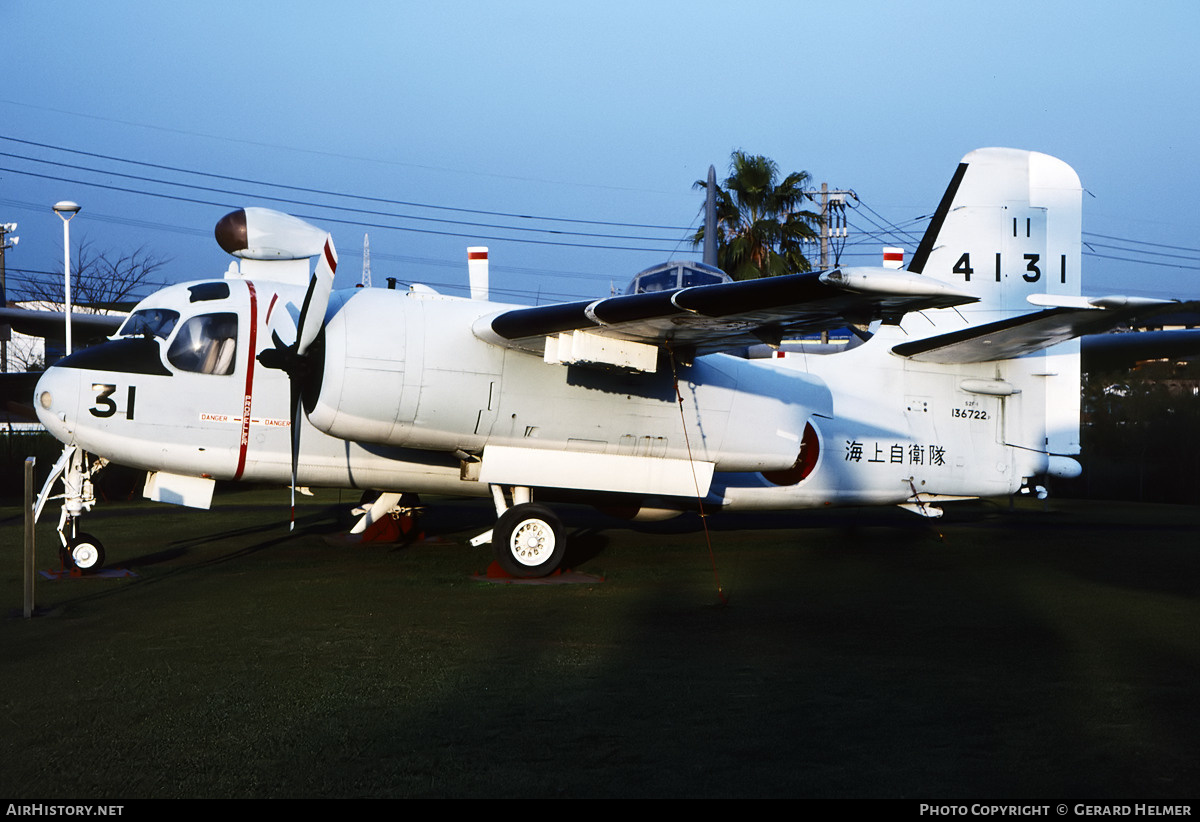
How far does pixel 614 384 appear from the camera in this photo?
36.8 feet

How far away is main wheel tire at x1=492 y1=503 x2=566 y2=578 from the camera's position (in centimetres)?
1077

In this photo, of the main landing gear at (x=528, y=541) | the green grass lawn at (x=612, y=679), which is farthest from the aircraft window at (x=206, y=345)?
the main landing gear at (x=528, y=541)

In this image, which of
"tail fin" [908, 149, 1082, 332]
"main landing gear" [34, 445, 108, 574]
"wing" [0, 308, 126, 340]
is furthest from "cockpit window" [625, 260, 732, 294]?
"wing" [0, 308, 126, 340]

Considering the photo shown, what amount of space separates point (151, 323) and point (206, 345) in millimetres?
717

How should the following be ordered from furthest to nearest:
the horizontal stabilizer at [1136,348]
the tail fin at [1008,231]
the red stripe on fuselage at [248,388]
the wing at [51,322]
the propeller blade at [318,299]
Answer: the wing at [51,322], the horizontal stabilizer at [1136,348], the tail fin at [1008,231], the red stripe on fuselage at [248,388], the propeller blade at [318,299]

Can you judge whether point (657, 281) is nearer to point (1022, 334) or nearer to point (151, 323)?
point (1022, 334)

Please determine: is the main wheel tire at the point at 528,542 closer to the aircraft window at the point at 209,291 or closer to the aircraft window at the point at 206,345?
the aircraft window at the point at 206,345

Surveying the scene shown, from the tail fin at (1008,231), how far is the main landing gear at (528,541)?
6.88 metres

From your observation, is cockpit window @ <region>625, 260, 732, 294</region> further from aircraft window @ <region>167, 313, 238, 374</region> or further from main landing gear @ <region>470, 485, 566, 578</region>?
aircraft window @ <region>167, 313, 238, 374</region>

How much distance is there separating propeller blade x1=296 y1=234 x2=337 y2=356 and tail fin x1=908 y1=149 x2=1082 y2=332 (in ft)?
27.9

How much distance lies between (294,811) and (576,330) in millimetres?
6604

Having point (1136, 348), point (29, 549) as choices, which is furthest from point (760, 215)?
point (29, 549)

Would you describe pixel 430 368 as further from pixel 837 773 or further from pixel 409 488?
pixel 837 773

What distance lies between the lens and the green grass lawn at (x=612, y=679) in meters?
4.50
